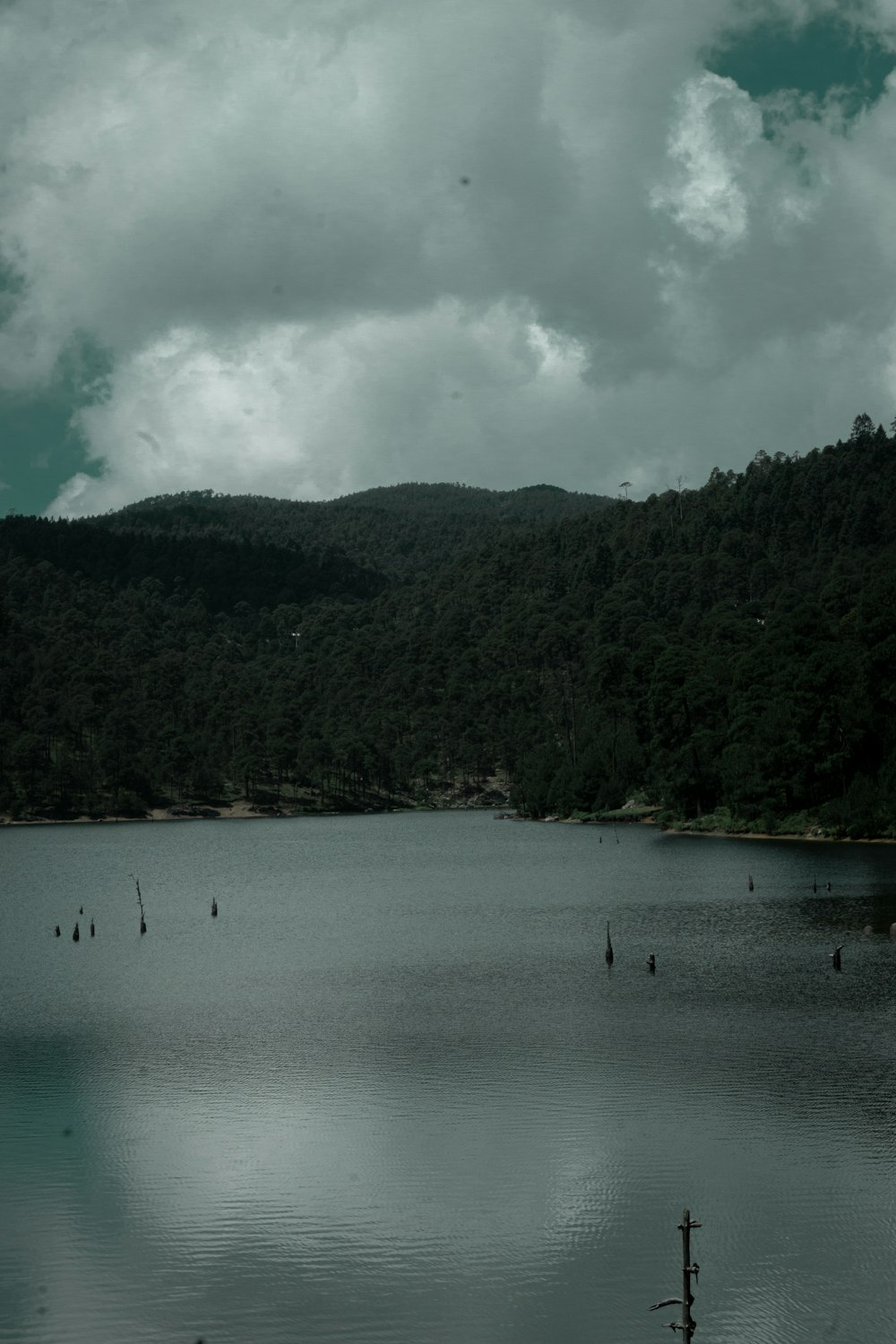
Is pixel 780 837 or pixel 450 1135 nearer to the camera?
pixel 450 1135

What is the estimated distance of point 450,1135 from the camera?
31.1 metres

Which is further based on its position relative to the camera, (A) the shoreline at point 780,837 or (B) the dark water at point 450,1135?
(A) the shoreline at point 780,837

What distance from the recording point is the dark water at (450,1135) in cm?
2275

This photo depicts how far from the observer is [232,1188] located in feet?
92.8

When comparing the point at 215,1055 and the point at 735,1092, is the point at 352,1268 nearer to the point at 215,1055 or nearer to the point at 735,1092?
the point at 735,1092

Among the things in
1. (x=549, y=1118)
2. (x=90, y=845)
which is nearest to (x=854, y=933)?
(x=549, y=1118)

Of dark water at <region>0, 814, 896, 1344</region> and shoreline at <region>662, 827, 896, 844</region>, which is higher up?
shoreline at <region>662, 827, 896, 844</region>

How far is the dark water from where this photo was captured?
2275 cm

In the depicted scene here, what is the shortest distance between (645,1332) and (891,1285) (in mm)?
Answer: 4627

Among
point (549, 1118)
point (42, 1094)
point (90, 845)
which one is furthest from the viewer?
point (90, 845)

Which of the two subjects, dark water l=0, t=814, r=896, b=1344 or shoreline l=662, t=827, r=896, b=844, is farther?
shoreline l=662, t=827, r=896, b=844

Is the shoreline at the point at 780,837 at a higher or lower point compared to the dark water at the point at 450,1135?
higher

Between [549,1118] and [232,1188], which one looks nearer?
[232,1188]

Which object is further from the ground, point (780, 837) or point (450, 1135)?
point (780, 837)
